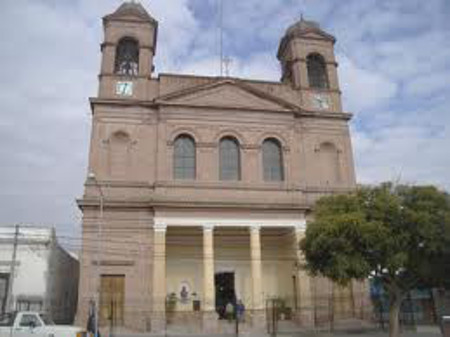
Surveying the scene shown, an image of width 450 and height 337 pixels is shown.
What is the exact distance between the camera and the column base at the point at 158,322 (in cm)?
2503

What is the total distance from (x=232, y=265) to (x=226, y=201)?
4644mm

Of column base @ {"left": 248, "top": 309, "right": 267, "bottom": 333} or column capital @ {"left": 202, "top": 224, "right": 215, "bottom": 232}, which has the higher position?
column capital @ {"left": 202, "top": 224, "right": 215, "bottom": 232}

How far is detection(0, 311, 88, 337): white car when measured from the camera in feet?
54.8

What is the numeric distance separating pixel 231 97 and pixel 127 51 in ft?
26.0

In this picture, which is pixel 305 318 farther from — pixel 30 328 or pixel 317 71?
pixel 317 71

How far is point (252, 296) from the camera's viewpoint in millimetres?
27438

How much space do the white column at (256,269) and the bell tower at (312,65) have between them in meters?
10.2

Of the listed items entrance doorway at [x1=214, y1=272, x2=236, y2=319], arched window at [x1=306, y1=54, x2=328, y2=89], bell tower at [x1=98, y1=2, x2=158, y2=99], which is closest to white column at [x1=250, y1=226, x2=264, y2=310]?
entrance doorway at [x1=214, y1=272, x2=236, y2=319]

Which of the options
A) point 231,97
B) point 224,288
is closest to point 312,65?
point 231,97

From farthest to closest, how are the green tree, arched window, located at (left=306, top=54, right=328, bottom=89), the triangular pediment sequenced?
arched window, located at (left=306, top=54, right=328, bottom=89) → the triangular pediment → the green tree

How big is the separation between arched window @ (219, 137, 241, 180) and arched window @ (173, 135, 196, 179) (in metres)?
1.81

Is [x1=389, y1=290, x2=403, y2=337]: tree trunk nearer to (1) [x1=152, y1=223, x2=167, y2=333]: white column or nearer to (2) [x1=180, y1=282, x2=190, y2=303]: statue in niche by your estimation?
(1) [x1=152, y1=223, x2=167, y2=333]: white column

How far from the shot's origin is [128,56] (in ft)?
108

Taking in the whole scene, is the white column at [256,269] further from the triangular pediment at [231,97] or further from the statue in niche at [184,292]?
the triangular pediment at [231,97]
